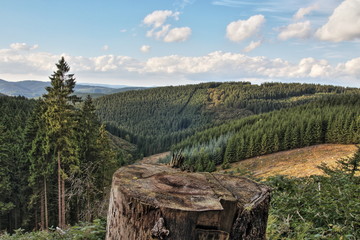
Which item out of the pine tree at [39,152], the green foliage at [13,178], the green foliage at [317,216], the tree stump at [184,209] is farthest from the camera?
the green foliage at [13,178]

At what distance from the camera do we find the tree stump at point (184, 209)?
210 cm

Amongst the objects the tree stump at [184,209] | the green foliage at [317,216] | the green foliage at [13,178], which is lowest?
the green foliage at [13,178]

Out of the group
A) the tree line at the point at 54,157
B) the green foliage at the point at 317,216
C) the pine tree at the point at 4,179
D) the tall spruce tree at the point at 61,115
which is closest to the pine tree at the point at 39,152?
the tree line at the point at 54,157

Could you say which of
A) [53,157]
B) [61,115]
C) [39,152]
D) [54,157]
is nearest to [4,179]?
[39,152]

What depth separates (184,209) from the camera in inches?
81.7

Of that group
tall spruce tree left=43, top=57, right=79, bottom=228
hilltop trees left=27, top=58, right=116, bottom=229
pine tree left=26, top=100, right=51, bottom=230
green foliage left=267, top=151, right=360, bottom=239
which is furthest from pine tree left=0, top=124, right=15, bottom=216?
green foliage left=267, top=151, right=360, bottom=239

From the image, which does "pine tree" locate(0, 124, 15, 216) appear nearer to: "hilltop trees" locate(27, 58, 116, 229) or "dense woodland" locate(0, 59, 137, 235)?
"dense woodland" locate(0, 59, 137, 235)

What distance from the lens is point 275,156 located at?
183 ft

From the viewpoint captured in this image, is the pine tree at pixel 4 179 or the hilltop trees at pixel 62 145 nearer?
the hilltop trees at pixel 62 145

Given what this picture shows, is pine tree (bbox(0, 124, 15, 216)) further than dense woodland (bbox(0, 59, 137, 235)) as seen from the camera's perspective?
Yes

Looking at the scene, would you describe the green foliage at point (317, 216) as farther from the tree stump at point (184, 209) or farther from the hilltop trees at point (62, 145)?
the hilltop trees at point (62, 145)

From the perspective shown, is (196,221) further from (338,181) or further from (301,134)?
(301,134)

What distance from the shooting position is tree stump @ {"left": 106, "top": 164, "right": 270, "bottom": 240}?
2102 millimetres

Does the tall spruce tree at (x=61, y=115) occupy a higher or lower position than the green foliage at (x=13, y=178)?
higher
